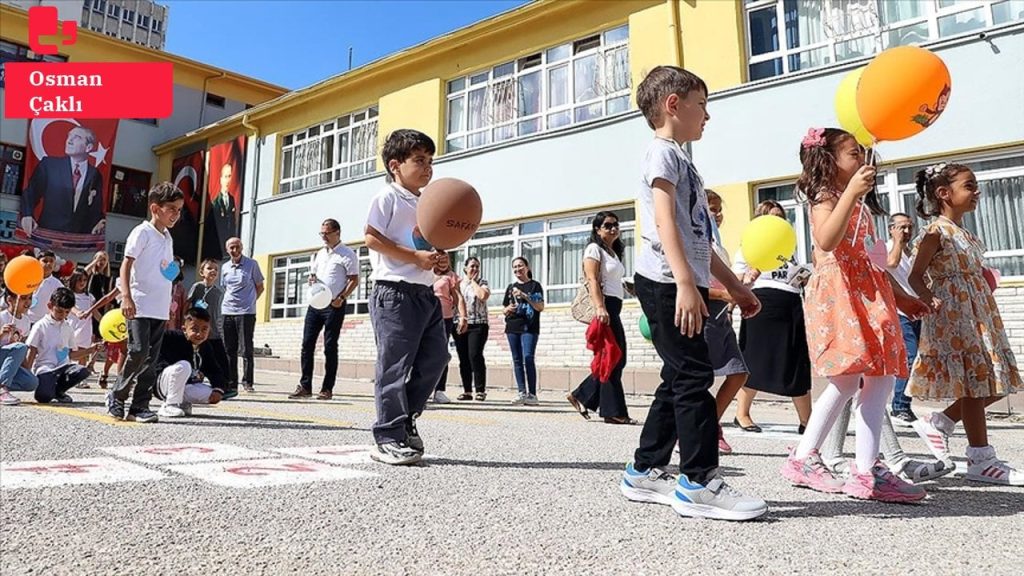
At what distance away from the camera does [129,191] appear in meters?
24.7

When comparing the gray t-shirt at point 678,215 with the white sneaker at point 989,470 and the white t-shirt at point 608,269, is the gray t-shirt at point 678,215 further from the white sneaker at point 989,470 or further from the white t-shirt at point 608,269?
the white t-shirt at point 608,269

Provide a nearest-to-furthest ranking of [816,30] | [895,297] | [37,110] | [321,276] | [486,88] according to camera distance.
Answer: [895,297] < [321,276] < [816,30] < [486,88] < [37,110]

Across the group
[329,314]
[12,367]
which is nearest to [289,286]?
[329,314]

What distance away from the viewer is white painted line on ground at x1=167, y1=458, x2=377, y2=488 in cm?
274

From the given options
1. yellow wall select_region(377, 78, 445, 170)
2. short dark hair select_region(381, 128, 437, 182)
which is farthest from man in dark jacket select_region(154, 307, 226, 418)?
yellow wall select_region(377, 78, 445, 170)

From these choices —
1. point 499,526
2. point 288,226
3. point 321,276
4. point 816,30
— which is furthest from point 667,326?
point 288,226

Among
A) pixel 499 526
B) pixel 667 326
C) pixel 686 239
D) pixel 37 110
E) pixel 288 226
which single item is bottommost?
pixel 499 526

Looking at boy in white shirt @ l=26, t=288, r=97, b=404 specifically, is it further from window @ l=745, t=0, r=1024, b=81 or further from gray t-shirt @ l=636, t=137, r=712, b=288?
window @ l=745, t=0, r=1024, b=81

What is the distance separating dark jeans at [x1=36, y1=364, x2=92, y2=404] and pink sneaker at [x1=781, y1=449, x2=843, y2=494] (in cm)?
620

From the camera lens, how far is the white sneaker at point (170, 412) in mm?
5180

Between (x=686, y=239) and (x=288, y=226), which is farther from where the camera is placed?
(x=288, y=226)

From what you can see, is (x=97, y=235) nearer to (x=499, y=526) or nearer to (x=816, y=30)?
(x=816, y=30)

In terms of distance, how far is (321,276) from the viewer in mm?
7980

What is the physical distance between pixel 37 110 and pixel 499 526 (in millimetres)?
26600
